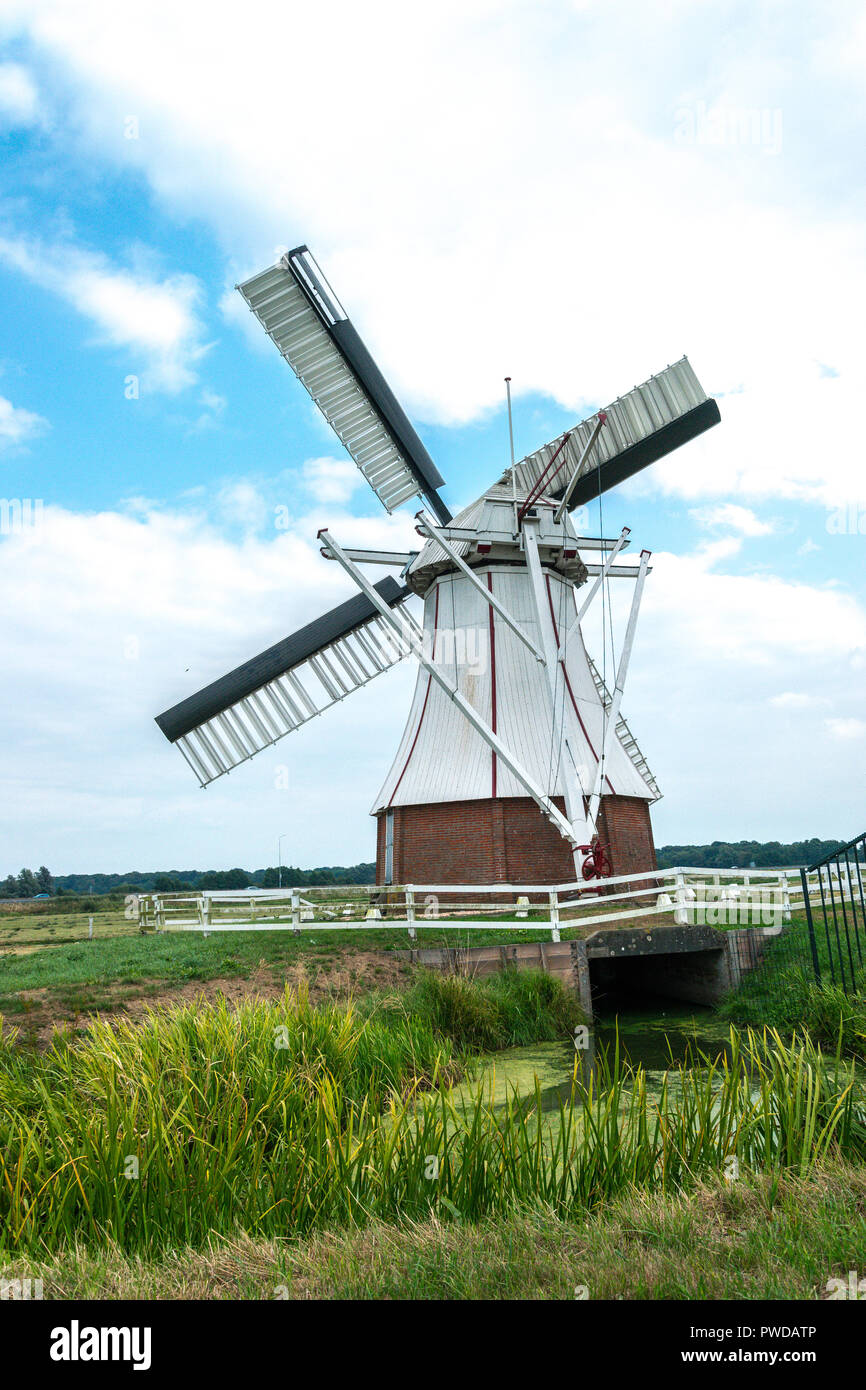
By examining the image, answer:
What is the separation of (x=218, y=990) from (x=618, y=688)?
9.21 m

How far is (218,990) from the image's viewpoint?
9430 mm

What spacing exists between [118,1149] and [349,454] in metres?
14.9

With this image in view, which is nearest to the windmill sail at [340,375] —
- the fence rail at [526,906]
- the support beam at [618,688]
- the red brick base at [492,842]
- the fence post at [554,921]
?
the support beam at [618,688]

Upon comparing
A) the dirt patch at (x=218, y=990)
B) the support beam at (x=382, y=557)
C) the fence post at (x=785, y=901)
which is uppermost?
the support beam at (x=382, y=557)

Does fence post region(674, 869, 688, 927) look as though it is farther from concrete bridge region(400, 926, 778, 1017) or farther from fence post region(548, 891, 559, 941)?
fence post region(548, 891, 559, 941)

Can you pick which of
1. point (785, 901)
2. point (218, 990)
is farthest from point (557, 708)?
point (218, 990)

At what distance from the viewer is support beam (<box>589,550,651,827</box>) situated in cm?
1494

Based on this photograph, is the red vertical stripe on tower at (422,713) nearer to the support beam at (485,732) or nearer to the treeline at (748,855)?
the support beam at (485,732)

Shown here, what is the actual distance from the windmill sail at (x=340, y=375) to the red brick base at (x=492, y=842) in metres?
6.34

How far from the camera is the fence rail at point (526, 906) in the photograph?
42.5ft

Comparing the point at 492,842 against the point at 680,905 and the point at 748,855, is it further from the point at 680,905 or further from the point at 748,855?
the point at 748,855

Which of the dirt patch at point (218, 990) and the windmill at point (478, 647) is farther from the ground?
the windmill at point (478, 647)
